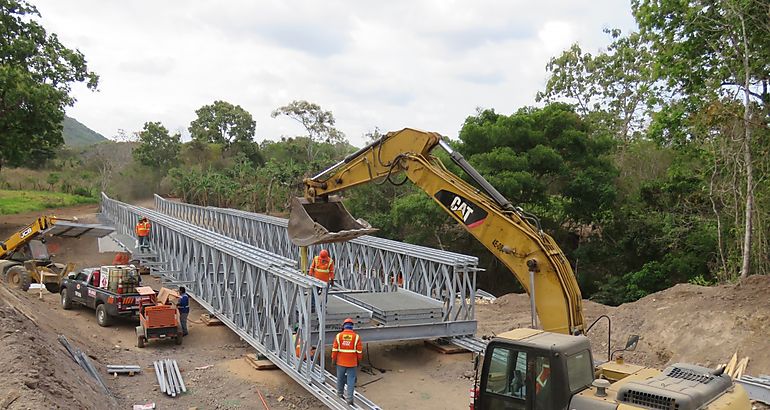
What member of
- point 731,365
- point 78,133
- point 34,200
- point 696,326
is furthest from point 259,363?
point 78,133

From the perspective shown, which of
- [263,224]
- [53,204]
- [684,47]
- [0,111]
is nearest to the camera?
[684,47]

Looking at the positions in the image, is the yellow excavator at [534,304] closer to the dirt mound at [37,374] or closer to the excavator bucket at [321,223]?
the excavator bucket at [321,223]

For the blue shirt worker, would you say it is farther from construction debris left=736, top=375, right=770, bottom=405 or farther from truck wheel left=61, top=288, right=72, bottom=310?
construction debris left=736, top=375, right=770, bottom=405

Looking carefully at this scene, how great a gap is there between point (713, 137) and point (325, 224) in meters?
12.3

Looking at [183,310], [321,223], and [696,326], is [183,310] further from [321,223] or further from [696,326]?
[696,326]

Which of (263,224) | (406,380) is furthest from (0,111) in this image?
(406,380)

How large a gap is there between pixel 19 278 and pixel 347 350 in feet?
50.3

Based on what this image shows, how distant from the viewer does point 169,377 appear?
38.6 feet

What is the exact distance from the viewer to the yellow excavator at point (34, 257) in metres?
19.5

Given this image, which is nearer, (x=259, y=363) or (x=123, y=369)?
(x=123, y=369)

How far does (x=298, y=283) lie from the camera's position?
1048 centimetres

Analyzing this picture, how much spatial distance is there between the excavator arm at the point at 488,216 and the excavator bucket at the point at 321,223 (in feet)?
0.45

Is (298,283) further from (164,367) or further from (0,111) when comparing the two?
(0,111)

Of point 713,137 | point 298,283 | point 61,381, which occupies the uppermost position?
point 713,137
